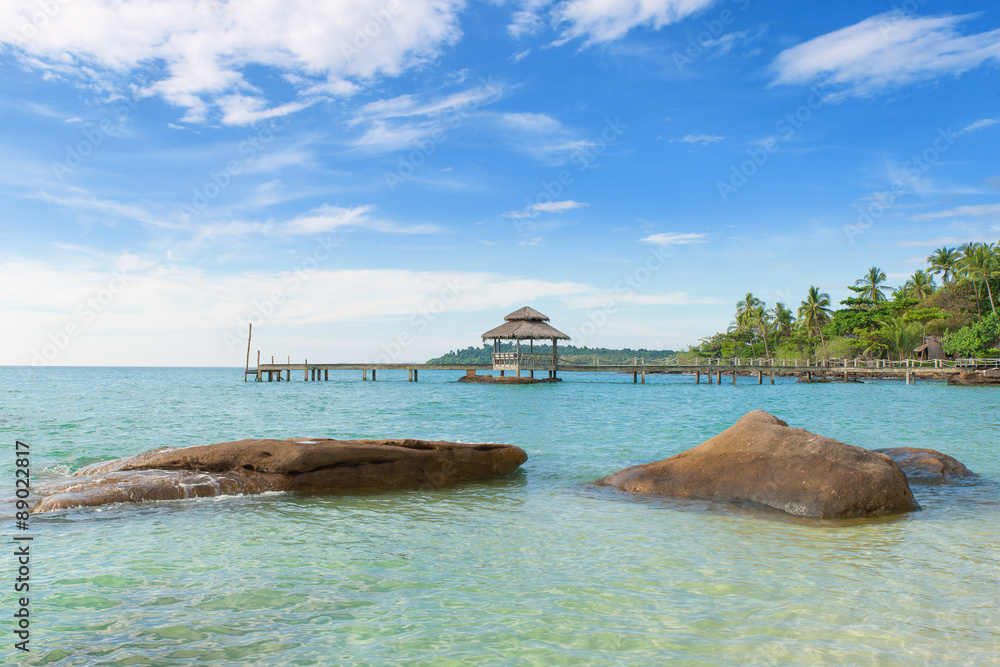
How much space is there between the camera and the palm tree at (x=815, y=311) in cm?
6350

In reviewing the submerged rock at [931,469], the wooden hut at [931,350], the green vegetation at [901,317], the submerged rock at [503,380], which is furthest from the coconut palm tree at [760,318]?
the submerged rock at [931,469]

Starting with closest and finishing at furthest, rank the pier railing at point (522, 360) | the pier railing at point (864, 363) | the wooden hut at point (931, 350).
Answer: the pier railing at point (864, 363)
the pier railing at point (522, 360)
the wooden hut at point (931, 350)

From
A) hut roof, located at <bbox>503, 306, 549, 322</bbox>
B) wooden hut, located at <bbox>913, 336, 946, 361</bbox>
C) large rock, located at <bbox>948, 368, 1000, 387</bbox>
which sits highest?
hut roof, located at <bbox>503, 306, 549, 322</bbox>

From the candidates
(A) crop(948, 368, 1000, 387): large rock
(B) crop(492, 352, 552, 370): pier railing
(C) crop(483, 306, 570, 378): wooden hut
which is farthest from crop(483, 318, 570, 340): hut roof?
(A) crop(948, 368, 1000, 387): large rock

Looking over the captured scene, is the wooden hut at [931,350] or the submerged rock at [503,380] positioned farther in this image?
the wooden hut at [931,350]

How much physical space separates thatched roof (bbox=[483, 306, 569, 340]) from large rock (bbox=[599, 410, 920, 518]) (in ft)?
115

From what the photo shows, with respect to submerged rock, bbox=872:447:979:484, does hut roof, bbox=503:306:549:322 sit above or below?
above

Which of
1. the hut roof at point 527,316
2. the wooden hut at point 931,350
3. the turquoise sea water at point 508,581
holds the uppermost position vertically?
the hut roof at point 527,316

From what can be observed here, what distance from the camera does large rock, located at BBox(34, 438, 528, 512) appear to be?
8094 millimetres

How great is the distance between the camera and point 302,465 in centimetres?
866

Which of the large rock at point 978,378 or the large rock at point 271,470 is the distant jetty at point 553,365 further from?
the large rock at point 271,470

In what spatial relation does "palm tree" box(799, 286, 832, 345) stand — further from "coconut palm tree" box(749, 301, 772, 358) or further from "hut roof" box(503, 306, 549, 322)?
"hut roof" box(503, 306, 549, 322)

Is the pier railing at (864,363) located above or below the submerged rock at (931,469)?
above

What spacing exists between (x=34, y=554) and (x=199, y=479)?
269 centimetres
